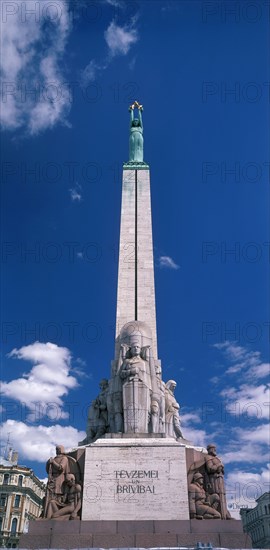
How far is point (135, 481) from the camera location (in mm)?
13070

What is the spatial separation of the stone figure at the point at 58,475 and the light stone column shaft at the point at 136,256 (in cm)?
492

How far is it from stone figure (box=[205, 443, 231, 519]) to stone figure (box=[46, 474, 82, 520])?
388cm

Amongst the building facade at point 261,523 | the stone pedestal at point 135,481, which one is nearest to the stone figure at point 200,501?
the stone pedestal at point 135,481

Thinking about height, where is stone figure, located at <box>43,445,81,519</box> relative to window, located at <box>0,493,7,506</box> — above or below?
below

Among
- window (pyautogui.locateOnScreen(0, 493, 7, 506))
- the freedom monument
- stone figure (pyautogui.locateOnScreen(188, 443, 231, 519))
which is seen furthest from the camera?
window (pyautogui.locateOnScreen(0, 493, 7, 506))

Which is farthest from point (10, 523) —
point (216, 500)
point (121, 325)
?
point (216, 500)

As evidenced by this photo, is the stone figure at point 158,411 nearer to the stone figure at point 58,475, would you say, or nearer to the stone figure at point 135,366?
the stone figure at point 135,366

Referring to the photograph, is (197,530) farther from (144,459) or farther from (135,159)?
(135,159)

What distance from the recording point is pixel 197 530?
12.1 m

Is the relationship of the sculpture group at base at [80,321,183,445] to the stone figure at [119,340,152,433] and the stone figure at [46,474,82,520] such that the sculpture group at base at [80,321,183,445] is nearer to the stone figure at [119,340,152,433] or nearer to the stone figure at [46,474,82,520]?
the stone figure at [119,340,152,433]

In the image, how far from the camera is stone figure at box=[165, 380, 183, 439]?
16.7m

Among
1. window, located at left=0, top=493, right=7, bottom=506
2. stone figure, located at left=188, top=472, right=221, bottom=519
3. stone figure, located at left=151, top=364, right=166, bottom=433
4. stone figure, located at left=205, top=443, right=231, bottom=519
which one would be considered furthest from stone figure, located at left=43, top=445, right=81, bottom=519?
window, located at left=0, top=493, right=7, bottom=506

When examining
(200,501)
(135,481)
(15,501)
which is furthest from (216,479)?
(15,501)

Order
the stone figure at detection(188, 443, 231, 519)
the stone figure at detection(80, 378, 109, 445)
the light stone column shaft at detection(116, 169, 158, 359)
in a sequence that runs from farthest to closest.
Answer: the light stone column shaft at detection(116, 169, 158, 359)
the stone figure at detection(80, 378, 109, 445)
the stone figure at detection(188, 443, 231, 519)
